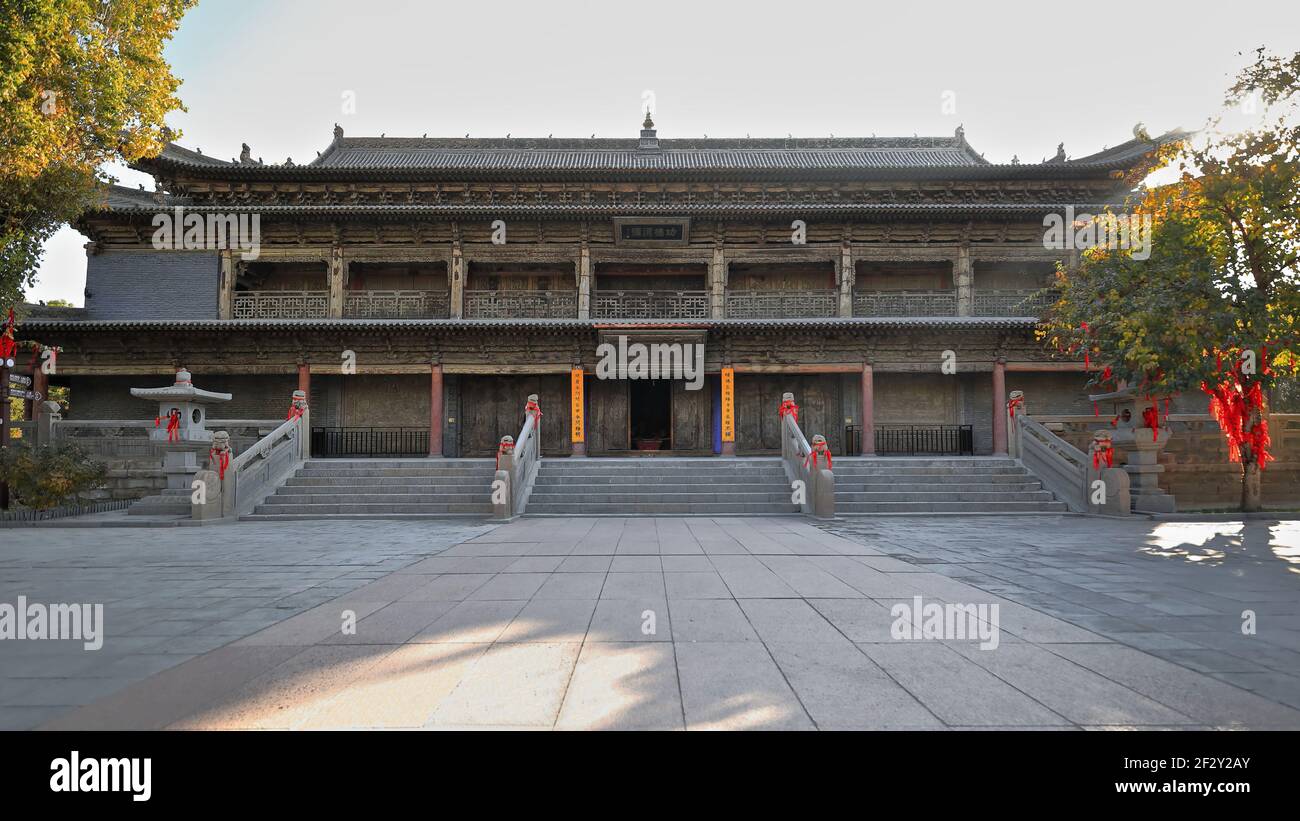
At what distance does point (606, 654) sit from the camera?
10.5ft

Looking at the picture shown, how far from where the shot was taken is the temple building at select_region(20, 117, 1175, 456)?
51.3 feet

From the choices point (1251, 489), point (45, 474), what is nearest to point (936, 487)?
point (1251, 489)

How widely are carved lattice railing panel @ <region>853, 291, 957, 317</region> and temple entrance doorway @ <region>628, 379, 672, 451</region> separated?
6.16m

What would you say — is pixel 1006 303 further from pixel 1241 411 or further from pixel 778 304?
pixel 1241 411

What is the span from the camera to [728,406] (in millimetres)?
15695

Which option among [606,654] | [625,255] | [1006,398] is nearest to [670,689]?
[606,654]

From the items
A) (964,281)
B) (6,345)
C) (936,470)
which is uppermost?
(964,281)

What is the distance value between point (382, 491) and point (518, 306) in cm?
709

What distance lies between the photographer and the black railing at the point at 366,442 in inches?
643

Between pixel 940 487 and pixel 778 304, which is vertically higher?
pixel 778 304

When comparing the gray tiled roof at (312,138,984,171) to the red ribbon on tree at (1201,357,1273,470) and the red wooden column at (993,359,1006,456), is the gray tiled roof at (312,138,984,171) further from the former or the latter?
the red ribbon on tree at (1201,357,1273,470)

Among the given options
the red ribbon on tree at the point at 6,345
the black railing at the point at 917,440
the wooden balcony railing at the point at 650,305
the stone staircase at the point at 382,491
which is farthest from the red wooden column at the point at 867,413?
the red ribbon on tree at the point at 6,345

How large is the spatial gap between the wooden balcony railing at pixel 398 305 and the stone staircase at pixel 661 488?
6.89 m

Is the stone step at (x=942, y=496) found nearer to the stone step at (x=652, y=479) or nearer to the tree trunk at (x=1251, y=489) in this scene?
the stone step at (x=652, y=479)
